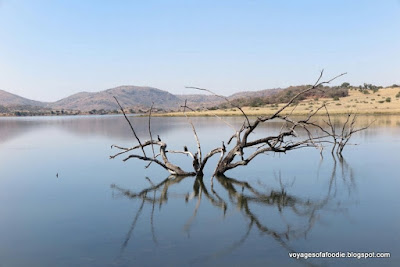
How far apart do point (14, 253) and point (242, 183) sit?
24.5ft

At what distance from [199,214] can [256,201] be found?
6.16 feet

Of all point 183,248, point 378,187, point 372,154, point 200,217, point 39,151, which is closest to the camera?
point 183,248

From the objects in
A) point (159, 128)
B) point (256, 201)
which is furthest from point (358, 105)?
point (256, 201)

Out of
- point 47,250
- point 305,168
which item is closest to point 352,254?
point 47,250

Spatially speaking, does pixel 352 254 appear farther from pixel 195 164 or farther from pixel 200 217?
pixel 195 164

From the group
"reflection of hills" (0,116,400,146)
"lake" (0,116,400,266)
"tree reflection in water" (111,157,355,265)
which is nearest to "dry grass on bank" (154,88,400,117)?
"reflection of hills" (0,116,400,146)

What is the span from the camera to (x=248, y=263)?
22.1 ft

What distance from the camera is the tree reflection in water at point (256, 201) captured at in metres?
8.24

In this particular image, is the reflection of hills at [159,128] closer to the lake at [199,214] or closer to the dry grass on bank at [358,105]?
the dry grass on bank at [358,105]

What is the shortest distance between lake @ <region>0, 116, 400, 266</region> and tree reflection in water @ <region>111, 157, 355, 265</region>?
3 centimetres

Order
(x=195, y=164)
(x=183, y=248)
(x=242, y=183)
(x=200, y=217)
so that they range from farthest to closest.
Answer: (x=195, y=164) → (x=242, y=183) → (x=200, y=217) → (x=183, y=248)

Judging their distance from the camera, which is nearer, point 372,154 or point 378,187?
point 378,187

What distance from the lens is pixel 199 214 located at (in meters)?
9.70

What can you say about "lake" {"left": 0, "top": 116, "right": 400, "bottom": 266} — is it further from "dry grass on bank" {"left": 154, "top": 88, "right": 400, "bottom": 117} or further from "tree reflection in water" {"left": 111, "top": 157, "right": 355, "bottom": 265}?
"dry grass on bank" {"left": 154, "top": 88, "right": 400, "bottom": 117}
